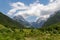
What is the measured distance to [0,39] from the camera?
22656 mm

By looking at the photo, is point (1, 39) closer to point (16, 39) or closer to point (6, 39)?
point (6, 39)

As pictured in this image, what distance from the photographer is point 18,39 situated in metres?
26.2

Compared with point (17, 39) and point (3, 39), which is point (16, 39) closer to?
point (17, 39)

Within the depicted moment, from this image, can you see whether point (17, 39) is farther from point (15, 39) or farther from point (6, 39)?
point (6, 39)

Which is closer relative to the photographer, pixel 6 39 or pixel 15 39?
pixel 6 39

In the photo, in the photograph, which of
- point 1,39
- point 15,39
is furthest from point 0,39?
point 15,39

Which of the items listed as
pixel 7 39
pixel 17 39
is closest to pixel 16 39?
pixel 17 39

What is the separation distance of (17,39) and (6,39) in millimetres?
3241

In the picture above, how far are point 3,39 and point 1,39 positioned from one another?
385 millimetres

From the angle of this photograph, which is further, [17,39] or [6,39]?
[17,39]

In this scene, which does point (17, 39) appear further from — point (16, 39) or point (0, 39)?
point (0, 39)

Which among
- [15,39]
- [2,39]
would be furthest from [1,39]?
[15,39]

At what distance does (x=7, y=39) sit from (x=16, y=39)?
9.10ft

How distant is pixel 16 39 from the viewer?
26.1 meters
